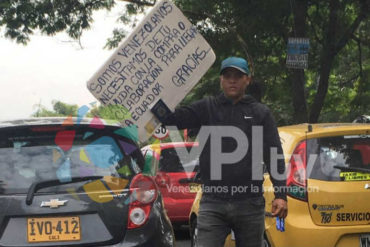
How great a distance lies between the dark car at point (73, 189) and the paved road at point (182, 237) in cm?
453

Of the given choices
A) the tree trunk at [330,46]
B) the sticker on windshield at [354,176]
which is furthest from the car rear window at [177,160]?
the tree trunk at [330,46]

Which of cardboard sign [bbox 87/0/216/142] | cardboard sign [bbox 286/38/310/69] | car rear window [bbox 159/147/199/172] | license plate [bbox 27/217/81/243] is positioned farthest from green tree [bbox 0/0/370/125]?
license plate [bbox 27/217/81/243]

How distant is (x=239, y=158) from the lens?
429cm

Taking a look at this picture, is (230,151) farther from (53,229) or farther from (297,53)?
(297,53)

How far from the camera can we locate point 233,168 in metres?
4.29

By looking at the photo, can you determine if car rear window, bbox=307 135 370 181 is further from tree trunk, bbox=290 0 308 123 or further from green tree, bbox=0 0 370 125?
tree trunk, bbox=290 0 308 123

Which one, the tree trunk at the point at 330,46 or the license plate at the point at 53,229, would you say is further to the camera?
the tree trunk at the point at 330,46

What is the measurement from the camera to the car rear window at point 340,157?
533 cm

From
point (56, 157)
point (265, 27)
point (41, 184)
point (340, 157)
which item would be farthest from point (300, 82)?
point (41, 184)

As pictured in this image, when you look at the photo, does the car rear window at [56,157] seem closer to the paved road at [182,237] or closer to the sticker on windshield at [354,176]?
the sticker on windshield at [354,176]

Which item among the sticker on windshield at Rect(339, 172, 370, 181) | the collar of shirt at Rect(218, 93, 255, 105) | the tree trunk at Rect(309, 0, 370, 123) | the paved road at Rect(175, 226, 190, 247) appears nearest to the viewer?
the collar of shirt at Rect(218, 93, 255, 105)

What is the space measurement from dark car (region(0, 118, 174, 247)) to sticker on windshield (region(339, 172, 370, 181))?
1552mm

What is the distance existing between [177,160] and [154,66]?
4.51 metres

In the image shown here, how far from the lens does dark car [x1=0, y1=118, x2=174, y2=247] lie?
4305mm
